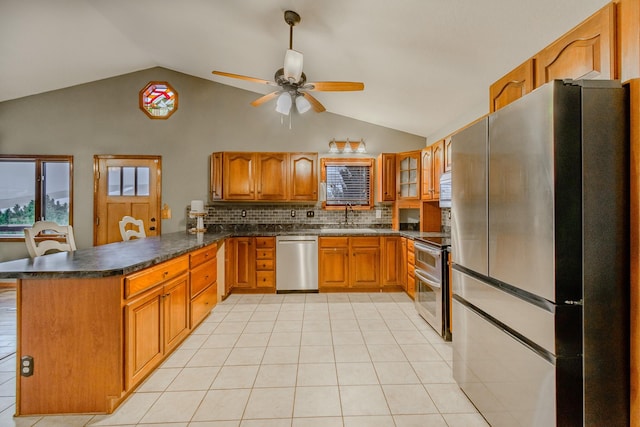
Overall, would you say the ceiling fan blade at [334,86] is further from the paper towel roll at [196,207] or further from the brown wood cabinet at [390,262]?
the paper towel roll at [196,207]

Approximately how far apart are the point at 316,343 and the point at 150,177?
12.1 feet

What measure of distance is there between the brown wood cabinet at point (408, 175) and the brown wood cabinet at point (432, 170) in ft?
0.39

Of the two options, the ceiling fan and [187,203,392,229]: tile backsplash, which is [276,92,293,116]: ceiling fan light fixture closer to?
the ceiling fan

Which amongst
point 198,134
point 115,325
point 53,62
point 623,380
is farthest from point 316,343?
point 53,62

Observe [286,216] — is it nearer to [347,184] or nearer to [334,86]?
[347,184]

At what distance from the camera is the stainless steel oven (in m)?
2.60

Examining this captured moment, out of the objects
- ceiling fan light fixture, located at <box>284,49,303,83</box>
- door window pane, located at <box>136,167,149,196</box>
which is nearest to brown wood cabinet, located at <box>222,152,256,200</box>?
→ door window pane, located at <box>136,167,149,196</box>

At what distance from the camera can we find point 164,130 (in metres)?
4.46

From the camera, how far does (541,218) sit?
1156mm

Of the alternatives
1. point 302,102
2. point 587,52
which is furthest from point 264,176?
point 587,52

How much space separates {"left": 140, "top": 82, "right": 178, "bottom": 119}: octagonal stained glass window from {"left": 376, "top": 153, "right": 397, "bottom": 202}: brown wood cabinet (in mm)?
3399

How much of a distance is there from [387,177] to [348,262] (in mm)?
1453

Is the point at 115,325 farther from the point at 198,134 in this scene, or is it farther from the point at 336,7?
the point at 198,134

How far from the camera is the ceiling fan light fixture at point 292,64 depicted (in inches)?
94.6
